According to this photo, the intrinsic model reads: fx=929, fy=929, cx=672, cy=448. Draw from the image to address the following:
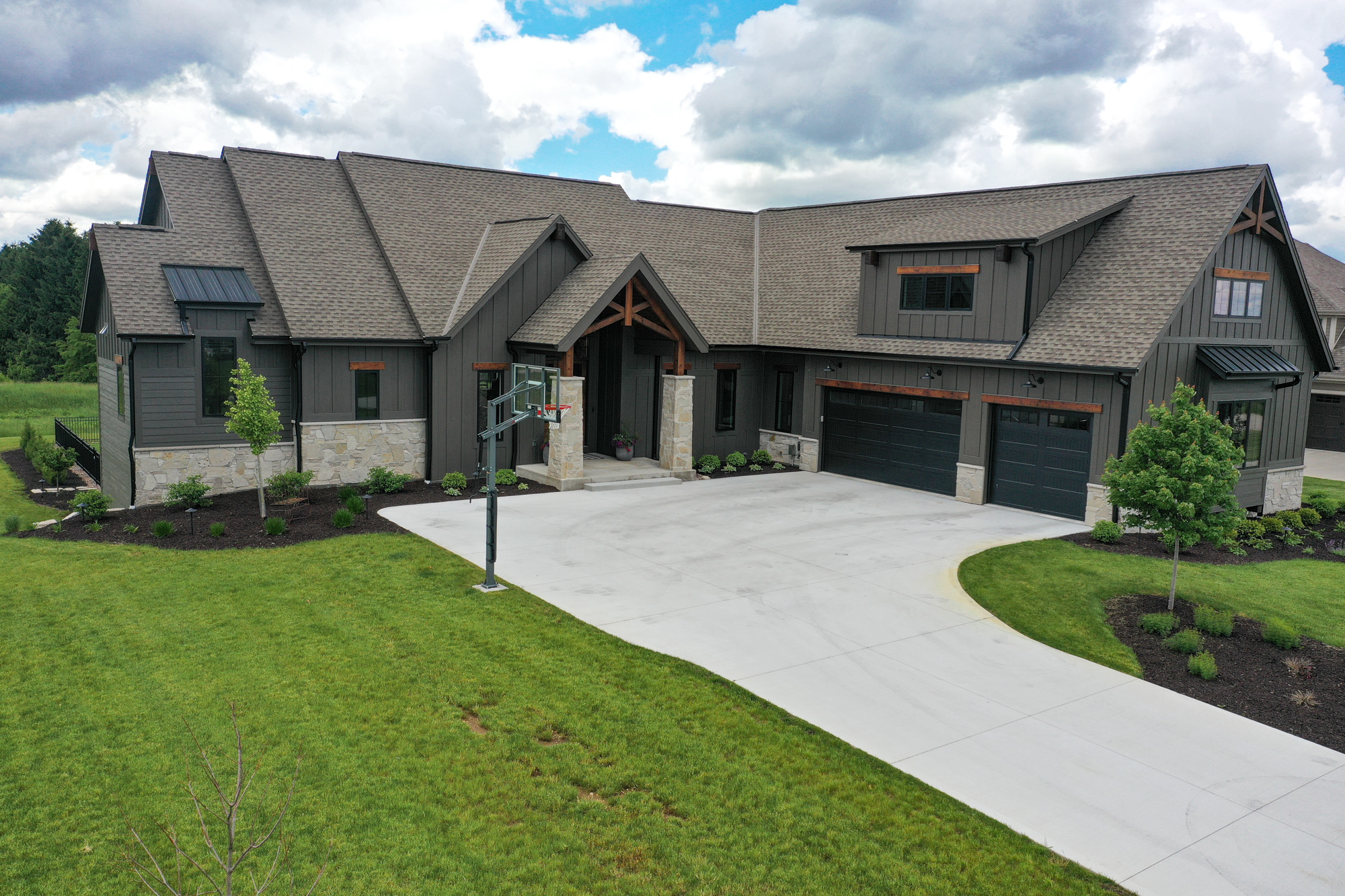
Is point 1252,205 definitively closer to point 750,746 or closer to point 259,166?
point 750,746

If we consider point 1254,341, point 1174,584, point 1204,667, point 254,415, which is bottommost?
point 1204,667

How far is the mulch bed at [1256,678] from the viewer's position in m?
10.2

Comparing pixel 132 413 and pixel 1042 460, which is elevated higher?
pixel 132 413

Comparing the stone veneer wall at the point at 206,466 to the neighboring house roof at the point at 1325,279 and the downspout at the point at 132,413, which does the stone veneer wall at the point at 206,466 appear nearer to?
the downspout at the point at 132,413

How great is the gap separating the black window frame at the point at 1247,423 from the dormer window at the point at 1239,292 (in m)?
1.91

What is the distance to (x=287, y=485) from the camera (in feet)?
63.3

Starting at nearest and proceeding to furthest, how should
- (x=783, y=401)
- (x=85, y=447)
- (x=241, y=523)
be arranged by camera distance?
(x=241, y=523), (x=85, y=447), (x=783, y=401)

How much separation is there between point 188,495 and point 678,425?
10929 millimetres

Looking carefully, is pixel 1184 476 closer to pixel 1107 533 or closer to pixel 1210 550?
pixel 1107 533

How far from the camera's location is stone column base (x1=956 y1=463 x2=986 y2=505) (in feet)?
69.2

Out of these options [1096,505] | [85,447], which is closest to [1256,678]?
[1096,505]

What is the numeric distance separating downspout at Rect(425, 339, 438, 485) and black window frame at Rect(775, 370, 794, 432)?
9765 millimetres

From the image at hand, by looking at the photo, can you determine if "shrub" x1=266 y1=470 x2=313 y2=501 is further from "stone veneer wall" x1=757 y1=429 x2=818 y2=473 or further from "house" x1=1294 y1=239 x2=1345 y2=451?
"house" x1=1294 y1=239 x2=1345 y2=451

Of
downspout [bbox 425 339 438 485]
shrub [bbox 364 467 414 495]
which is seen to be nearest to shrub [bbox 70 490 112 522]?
shrub [bbox 364 467 414 495]
